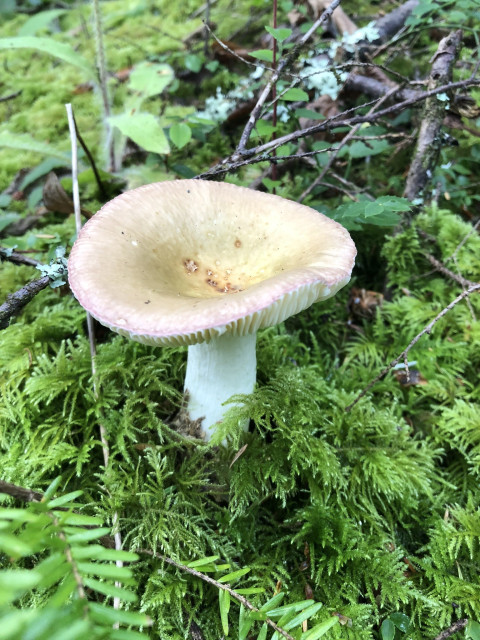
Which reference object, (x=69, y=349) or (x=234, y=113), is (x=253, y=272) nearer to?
(x=69, y=349)

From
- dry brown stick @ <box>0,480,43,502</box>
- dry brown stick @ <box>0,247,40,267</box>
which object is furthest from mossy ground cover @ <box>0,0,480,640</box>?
dry brown stick @ <box>0,480,43,502</box>

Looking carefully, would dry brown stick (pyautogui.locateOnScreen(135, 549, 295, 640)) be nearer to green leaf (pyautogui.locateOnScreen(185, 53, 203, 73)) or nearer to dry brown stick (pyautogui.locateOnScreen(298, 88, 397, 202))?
dry brown stick (pyautogui.locateOnScreen(298, 88, 397, 202))

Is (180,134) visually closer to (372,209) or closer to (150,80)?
(150,80)

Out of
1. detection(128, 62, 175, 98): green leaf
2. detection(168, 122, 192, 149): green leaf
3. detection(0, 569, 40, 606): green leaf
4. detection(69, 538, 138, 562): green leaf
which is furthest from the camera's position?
detection(128, 62, 175, 98): green leaf

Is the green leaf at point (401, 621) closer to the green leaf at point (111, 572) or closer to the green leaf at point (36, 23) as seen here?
the green leaf at point (111, 572)

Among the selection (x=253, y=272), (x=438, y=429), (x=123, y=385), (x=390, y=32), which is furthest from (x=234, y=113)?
(x=438, y=429)

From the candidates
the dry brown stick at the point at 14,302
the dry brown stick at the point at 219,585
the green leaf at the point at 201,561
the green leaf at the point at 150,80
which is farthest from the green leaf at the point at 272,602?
the green leaf at the point at 150,80

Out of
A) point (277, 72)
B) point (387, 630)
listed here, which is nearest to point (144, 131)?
point (277, 72)
